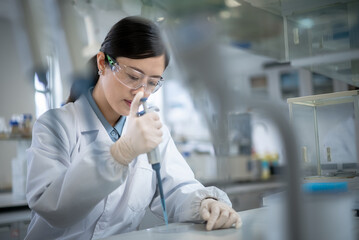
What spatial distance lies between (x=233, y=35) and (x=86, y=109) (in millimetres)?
698

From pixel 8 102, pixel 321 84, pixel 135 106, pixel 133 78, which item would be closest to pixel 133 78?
pixel 133 78

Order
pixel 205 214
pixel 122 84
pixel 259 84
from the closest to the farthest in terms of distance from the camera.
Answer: pixel 259 84 → pixel 205 214 → pixel 122 84

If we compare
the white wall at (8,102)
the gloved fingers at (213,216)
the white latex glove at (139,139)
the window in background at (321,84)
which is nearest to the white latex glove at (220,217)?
the gloved fingers at (213,216)

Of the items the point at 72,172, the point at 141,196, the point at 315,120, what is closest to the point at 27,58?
the point at 72,172

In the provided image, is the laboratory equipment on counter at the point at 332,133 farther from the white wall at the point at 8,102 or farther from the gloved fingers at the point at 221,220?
the white wall at the point at 8,102

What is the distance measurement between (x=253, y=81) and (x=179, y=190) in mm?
632

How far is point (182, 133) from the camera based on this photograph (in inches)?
41.8

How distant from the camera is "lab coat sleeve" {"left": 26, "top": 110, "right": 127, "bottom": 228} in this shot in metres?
0.86

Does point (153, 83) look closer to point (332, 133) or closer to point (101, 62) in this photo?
point (101, 62)

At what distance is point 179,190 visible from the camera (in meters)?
1.20

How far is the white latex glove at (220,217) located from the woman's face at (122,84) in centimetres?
37

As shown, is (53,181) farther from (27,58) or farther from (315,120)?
(315,120)

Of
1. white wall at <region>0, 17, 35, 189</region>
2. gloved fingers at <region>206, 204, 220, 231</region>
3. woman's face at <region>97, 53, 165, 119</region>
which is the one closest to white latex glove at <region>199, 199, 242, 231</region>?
gloved fingers at <region>206, 204, 220, 231</region>

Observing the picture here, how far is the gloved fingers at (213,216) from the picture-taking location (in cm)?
89
